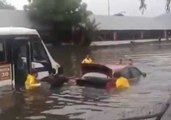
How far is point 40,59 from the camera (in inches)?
673

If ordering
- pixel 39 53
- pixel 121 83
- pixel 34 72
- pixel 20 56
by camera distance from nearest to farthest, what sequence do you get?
pixel 20 56 < pixel 34 72 < pixel 39 53 < pixel 121 83

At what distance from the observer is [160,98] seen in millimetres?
16453

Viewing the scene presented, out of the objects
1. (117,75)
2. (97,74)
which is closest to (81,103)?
(97,74)

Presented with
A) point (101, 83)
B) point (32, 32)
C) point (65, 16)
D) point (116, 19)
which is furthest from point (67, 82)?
point (116, 19)

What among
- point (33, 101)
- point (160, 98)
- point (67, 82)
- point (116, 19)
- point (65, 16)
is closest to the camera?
point (33, 101)

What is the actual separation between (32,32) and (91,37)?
5130cm

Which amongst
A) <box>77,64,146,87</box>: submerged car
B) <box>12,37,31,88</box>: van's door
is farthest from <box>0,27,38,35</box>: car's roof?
<box>77,64,146,87</box>: submerged car

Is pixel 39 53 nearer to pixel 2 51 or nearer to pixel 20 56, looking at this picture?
pixel 20 56

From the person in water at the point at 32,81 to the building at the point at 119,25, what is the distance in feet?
137

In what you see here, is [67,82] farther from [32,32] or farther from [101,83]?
[32,32]

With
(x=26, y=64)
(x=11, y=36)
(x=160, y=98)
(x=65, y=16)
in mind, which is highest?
(x=65, y=16)

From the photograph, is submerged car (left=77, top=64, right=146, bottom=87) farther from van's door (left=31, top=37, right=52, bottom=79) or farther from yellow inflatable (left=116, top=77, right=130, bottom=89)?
van's door (left=31, top=37, right=52, bottom=79)

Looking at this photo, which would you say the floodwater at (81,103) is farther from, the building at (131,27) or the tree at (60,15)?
the building at (131,27)

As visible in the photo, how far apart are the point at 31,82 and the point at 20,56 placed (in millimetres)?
1030
